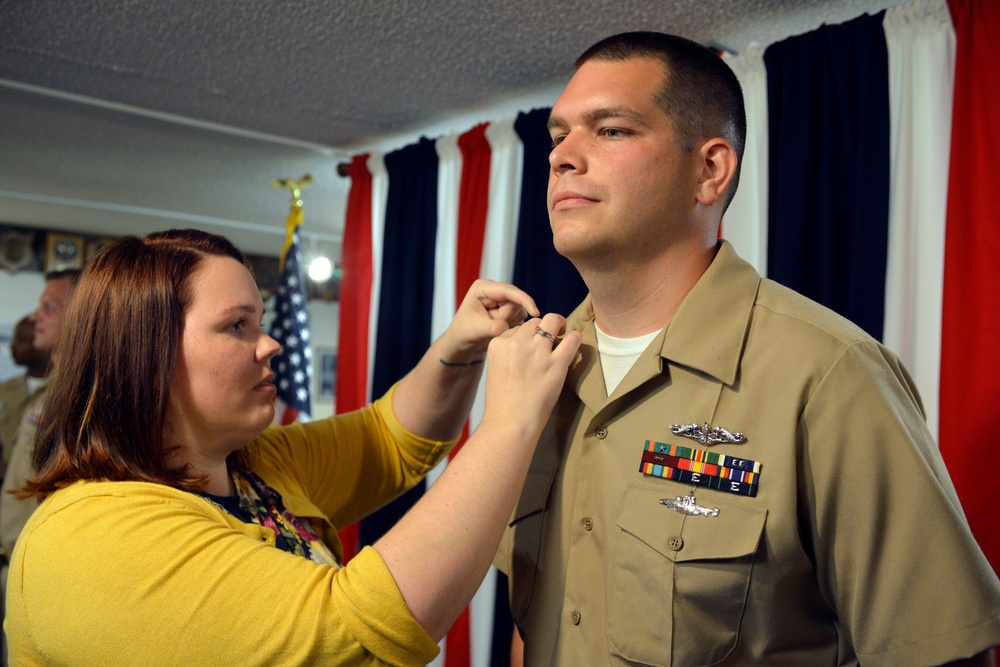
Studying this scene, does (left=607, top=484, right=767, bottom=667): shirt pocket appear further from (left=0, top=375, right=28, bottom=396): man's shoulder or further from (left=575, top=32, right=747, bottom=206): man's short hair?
(left=0, top=375, right=28, bottom=396): man's shoulder

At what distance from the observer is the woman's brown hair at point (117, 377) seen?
4.50ft

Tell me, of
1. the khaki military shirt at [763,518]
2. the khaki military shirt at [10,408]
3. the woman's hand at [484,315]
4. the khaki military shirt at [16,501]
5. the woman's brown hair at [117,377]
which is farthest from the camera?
the khaki military shirt at [10,408]

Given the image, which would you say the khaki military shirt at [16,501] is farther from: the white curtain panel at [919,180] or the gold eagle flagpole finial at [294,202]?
the white curtain panel at [919,180]

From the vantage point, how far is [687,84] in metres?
1.45

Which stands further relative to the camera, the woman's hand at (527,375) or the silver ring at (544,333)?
the silver ring at (544,333)

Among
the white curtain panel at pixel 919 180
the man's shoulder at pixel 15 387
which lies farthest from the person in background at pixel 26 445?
the white curtain panel at pixel 919 180

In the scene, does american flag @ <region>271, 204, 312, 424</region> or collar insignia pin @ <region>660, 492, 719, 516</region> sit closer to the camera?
collar insignia pin @ <region>660, 492, 719, 516</region>

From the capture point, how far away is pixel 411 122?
341cm

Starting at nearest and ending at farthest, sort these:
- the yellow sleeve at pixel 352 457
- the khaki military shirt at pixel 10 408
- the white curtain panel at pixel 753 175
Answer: the yellow sleeve at pixel 352 457
the white curtain panel at pixel 753 175
the khaki military shirt at pixel 10 408

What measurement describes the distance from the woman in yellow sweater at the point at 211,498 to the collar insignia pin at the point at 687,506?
9.5 inches

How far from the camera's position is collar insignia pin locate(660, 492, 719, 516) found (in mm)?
1263

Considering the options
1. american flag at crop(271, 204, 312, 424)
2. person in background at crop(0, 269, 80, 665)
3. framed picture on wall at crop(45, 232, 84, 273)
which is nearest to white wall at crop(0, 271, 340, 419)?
framed picture on wall at crop(45, 232, 84, 273)

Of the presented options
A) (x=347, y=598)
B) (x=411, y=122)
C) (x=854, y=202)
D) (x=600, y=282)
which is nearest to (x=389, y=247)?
(x=411, y=122)

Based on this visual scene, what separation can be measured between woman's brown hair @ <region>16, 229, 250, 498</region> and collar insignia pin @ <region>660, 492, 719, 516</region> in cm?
82
